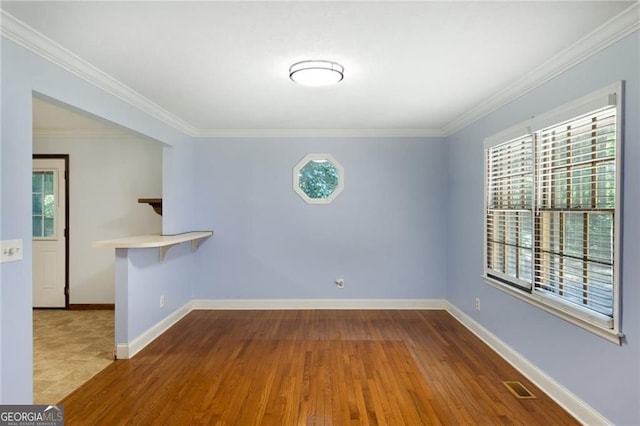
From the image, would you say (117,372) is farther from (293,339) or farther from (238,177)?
(238,177)

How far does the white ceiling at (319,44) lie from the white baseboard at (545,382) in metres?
2.28

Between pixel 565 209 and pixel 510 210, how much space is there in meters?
0.69

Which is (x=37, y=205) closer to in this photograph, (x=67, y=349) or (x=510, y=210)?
(x=67, y=349)

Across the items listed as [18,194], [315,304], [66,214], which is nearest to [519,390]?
[315,304]

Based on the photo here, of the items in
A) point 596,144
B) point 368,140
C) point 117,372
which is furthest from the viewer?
point 368,140

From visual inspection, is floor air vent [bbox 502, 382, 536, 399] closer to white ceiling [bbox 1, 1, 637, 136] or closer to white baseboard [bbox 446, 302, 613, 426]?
white baseboard [bbox 446, 302, 613, 426]

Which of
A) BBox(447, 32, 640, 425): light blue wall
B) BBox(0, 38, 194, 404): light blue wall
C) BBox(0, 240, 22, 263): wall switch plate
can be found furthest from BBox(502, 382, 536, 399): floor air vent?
BBox(0, 240, 22, 263): wall switch plate

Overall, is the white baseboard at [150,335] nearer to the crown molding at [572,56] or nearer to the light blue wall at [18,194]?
the light blue wall at [18,194]

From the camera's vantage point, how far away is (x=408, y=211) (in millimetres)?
4562

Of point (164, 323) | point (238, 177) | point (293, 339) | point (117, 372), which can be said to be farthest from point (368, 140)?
point (117, 372)

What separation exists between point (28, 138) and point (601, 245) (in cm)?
354

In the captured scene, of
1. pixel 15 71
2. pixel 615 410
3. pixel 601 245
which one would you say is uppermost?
pixel 15 71

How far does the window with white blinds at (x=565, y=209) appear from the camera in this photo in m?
1.95

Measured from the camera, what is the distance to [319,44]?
211cm
